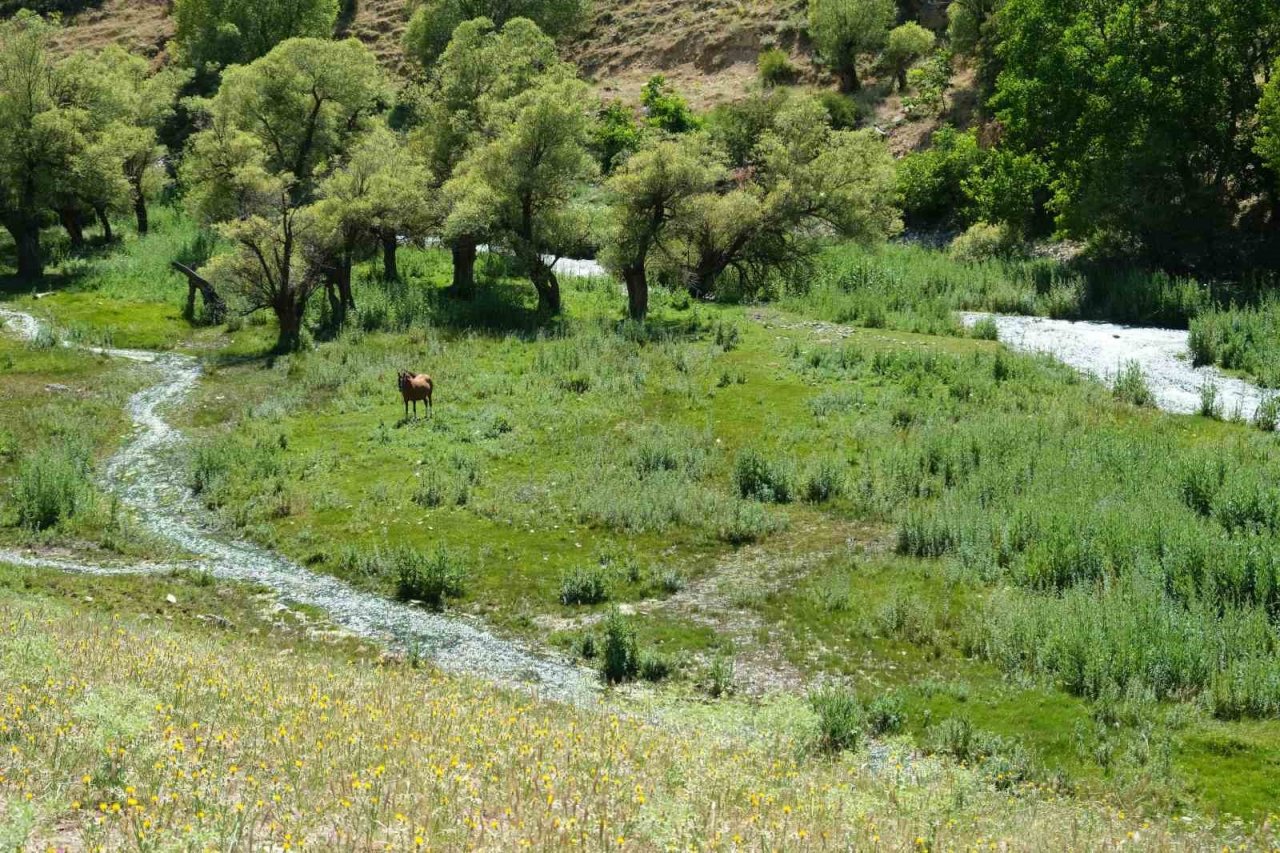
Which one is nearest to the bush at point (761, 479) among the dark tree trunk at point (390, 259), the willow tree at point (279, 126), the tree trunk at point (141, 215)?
the willow tree at point (279, 126)

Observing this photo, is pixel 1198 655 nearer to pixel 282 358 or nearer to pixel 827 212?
pixel 827 212

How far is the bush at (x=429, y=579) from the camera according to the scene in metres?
24.7

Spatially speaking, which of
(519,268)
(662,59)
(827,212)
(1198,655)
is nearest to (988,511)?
(1198,655)

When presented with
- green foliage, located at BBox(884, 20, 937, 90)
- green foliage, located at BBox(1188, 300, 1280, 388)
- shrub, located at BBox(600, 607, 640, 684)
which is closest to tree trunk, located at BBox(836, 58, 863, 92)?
green foliage, located at BBox(884, 20, 937, 90)

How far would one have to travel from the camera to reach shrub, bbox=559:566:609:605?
79.6 feet

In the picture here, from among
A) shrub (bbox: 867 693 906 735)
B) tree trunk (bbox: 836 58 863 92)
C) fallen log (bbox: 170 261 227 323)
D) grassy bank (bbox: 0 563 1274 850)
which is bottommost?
shrub (bbox: 867 693 906 735)

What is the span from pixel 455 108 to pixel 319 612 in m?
42.1

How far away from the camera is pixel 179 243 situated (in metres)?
64.4

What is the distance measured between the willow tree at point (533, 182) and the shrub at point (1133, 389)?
24.5 meters

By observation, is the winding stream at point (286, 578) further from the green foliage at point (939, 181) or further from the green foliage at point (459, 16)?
the green foliage at point (459, 16)

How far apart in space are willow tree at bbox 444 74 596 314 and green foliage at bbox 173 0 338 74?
48847mm

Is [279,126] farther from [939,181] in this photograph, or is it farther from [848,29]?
[848,29]

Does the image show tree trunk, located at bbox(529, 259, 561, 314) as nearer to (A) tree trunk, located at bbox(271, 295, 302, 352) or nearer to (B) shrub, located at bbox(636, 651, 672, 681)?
(A) tree trunk, located at bbox(271, 295, 302, 352)

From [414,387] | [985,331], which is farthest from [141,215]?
[985,331]
